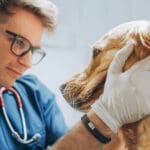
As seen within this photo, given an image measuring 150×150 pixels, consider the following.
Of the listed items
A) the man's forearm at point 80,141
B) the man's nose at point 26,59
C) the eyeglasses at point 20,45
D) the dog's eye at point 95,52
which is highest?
the eyeglasses at point 20,45

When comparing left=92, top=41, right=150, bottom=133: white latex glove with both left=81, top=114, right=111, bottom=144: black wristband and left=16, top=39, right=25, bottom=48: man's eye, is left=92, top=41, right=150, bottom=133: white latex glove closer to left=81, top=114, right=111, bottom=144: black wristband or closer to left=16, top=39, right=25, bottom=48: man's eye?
left=81, top=114, right=111, bottom=144: black wristband

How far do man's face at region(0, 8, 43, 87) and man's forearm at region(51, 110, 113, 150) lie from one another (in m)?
0.31

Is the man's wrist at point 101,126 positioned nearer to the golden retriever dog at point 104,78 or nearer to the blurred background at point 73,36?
the golden retriever dog at point 104,78

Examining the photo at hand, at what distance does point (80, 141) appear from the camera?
3.64ft

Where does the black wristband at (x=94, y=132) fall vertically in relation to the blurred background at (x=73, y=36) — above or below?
below

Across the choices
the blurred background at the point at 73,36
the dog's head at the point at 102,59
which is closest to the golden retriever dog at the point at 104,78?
the dog's head at the point at 102,59

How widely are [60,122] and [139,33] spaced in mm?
718

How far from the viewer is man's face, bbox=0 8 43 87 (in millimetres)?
1212

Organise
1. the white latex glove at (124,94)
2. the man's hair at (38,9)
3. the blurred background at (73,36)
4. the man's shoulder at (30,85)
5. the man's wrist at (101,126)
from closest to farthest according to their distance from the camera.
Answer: the white latex glove at (124,94) → the man's wrist at (101,126) → the man's hair at (38,9) → the man's shoulder at (30,85) → the blurred background at (73,36)

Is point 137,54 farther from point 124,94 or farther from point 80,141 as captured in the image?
point 80,141

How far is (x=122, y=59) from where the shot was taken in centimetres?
98

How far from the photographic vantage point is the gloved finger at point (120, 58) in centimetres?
97

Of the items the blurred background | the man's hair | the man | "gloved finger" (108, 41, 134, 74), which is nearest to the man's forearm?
the man

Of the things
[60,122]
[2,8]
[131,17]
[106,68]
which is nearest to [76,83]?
[106,68]
